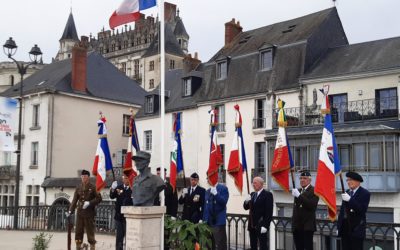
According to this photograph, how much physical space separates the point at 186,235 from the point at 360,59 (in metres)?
22.7

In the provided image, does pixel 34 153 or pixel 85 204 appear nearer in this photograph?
pixel 85 204

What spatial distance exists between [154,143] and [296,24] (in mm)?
13343

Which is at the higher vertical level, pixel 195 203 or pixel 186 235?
pixel 195 203

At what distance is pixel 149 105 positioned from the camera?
41906mm

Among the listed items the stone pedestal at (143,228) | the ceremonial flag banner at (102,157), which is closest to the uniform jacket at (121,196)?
the ceremonial flag banner at (102,157)

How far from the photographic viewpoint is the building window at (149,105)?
136 ft

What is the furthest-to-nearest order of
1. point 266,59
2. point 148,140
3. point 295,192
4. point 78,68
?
point 148,140 → point 78,68 → point 266,59 → point 295,192

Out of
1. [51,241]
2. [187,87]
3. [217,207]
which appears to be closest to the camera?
[217,207]

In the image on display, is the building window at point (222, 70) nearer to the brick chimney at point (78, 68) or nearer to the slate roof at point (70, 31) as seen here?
the brick chimney at point (78, 68)

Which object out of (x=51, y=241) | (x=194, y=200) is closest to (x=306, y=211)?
(x=194, y=200)

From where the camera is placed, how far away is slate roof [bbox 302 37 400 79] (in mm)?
29234

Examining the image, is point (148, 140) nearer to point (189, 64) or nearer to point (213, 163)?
point (189, 64)

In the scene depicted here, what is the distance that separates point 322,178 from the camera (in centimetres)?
1013

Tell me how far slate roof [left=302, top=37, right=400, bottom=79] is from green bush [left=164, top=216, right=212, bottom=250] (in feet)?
66.2
